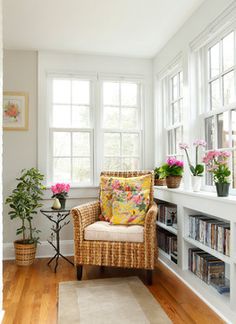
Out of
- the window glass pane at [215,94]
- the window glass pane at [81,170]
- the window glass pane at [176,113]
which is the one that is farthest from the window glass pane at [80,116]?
the window glass pane at [215,94]

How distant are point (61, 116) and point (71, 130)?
0.23m

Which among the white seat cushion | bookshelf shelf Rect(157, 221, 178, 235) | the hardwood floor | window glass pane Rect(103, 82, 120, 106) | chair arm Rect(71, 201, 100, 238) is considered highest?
window glass pane Rect(103, 82, 120, 106)

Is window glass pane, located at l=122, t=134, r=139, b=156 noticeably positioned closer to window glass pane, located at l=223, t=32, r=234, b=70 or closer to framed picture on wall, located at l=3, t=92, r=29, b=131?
framed picture on wall, located at l=3, t=92, r=29, b=131

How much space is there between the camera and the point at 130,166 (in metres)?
4.11

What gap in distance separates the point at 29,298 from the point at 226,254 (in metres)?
1.63

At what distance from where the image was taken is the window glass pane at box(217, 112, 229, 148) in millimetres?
2608

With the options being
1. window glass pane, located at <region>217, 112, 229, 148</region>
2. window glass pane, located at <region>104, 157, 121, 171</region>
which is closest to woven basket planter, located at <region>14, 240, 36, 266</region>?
window glass pane, located at <region>104, 157, 121, 171</region>

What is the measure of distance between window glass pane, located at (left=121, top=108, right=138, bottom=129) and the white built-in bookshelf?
41.4 inches

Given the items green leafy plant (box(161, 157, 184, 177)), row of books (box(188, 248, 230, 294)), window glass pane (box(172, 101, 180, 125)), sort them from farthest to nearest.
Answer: window glass pane (box(172, 101, 180, 125))
green leafy plant (box(161, 157, 184, 177))
row of books (box(188, 248, 230, 294))

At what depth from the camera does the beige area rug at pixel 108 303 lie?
214 cm

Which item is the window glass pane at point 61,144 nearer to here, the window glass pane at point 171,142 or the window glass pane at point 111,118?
the window glass pane at point 111,118

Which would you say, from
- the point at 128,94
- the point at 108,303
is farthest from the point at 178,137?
the point at 108,303

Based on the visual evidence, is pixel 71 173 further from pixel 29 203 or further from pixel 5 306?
pixel 5 306

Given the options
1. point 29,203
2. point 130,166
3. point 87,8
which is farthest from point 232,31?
point 29,203
